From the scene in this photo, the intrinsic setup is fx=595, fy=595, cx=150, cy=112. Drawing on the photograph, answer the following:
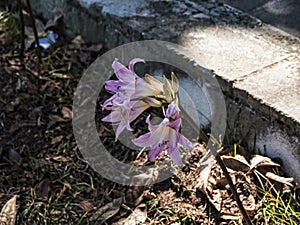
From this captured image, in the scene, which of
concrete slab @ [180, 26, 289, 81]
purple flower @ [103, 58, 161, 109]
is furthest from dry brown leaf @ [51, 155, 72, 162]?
purple flower @ [103, 58, 161, 109]

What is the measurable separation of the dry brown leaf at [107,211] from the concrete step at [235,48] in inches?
21.3

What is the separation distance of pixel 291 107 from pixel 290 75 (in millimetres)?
217

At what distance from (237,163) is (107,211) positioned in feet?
1.71

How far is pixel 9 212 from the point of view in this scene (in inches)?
88.7

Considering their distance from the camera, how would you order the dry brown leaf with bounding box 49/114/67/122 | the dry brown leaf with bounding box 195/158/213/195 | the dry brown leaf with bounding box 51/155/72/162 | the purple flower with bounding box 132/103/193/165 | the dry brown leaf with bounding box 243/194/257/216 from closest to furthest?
1. the purple flower with bounding box 132/103/193/165
2. the dry brown leaf with bounding box 243/194/257/216
3. the dry brown leaf with bounding box 195/158/213/195
4. the dry brown leaf with bounding box 51/155/72/162
5. the dry brown leaf with bounding box 49/114/67/122

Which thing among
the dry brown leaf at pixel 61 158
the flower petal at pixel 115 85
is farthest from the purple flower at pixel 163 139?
the dry brown leaf at pixel 61 158

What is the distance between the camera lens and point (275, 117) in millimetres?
2137

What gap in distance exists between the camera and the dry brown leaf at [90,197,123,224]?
222 centimetres

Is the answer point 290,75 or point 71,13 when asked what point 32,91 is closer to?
point 71,13

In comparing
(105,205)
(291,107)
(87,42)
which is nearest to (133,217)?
(105,205)

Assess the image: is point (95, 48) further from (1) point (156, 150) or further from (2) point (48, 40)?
(1) point (156, 150)

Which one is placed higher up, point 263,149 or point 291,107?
point 291,107

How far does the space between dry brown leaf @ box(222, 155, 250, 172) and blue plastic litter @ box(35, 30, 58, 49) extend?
4.35 feet

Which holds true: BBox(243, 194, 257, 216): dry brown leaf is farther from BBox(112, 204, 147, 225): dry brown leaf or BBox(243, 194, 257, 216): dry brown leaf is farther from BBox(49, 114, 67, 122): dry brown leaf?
BBox(49, 114, 67, 122): dry brown leaf
